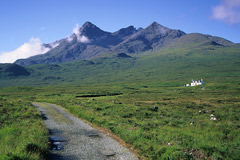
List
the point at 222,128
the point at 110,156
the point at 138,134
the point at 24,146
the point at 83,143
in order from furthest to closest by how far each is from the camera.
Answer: the point at 222,128 → the point at 138,134 → the point at 83,143 → the point at 110,156 → the point at 24,146

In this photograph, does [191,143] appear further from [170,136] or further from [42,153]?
[42,153]

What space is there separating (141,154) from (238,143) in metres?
Answer: 7.42

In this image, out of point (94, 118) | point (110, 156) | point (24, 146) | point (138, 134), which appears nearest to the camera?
point (24, 146)

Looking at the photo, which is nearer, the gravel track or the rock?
the gravel track

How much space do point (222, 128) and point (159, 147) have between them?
9785mm

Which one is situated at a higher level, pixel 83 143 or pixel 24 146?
pixel 24 146

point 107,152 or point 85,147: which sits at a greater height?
point 85,147

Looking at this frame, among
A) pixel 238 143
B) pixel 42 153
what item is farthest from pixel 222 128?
pixel 42 153

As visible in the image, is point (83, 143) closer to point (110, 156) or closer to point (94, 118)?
point (110, 156)

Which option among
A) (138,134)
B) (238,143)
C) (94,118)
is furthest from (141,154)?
(94,118)

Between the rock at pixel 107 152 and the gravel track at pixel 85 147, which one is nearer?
the gravel track at pixel 85 147

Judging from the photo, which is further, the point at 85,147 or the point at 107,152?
the point at 85,147

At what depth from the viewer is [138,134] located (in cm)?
1781

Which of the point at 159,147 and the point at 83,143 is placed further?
the point at 83,143
